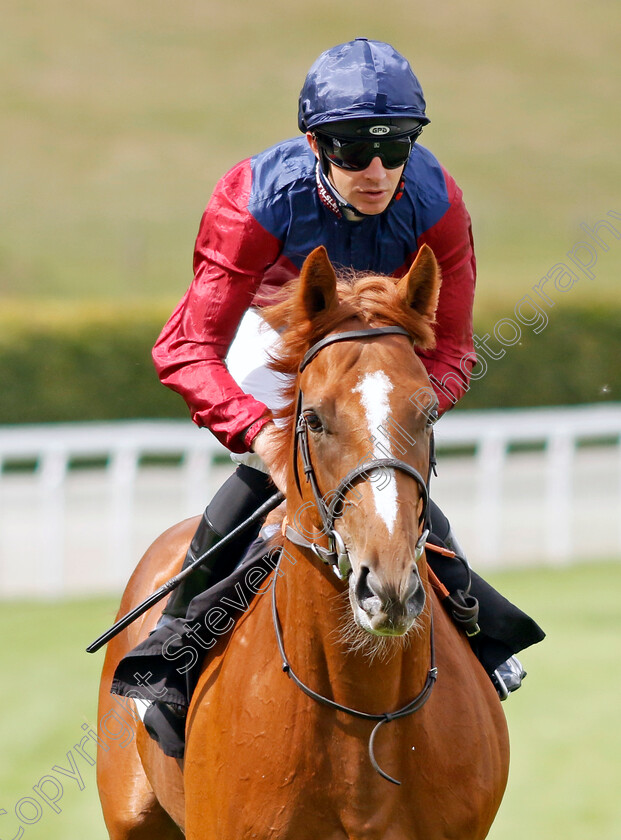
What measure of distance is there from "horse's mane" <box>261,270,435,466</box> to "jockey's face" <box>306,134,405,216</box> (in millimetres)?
373

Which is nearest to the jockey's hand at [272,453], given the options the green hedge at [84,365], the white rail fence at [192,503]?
the white rail fence at [192,503]

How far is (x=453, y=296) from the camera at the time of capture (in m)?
3.42

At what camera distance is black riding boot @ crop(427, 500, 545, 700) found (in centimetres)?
335

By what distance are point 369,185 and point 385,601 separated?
4.17ft

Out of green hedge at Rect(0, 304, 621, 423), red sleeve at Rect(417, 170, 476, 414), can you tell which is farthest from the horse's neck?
green hedge at Rect(0, 304, 621, 423)

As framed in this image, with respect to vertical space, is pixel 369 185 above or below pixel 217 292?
above

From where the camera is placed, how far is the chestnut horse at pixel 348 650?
2543 mm

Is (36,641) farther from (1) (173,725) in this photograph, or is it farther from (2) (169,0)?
(2) (169,0)

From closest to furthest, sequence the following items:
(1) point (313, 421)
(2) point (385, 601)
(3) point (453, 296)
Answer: (2) point (385, 601) → (1) point (313, 421) → (3) point (453, 296)

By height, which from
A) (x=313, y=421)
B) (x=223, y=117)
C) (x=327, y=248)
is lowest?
(x=313, y=421)

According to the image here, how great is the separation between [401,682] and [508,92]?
41.8 metres

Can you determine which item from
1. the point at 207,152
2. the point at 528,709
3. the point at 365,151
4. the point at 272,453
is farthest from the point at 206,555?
the point at 207,152

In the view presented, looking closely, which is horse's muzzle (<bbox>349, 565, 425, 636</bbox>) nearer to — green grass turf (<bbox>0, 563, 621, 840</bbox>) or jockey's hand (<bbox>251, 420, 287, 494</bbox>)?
jockey's hand (<bbox>251, 420, 287, 494</bbox>)

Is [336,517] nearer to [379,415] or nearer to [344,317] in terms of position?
[379,415]
